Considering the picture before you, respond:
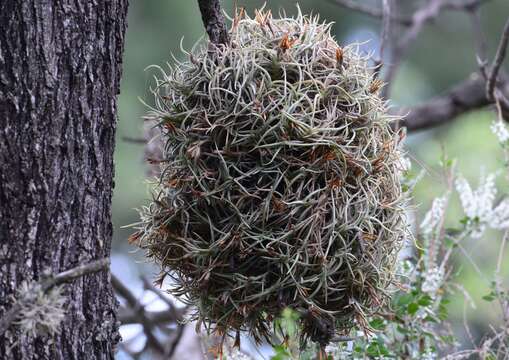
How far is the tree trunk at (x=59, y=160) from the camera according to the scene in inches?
54.3

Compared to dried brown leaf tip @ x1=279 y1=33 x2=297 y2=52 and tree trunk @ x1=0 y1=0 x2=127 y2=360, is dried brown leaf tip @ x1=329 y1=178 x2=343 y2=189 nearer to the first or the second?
dried brown leaf tip @ x1=279 y1=33 x2=297 y2=52

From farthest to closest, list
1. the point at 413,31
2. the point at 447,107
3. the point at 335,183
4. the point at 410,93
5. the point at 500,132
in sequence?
the point at 410,93 < the point at 413,31 < the point at 447,107 < the point at 500,132 < the point at 335,183

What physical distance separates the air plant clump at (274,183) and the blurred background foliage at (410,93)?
7.8 inches

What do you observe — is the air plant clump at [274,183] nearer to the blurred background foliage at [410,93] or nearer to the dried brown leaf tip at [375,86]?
the dried brown leaf tip at [375,86]

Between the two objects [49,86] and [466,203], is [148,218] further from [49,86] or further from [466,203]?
[466,203]

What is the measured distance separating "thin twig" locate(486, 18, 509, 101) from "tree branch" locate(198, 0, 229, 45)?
1.10 metres

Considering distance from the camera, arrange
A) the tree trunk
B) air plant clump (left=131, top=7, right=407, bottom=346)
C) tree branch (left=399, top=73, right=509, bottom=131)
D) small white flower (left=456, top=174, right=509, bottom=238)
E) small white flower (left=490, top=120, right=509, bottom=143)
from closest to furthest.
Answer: the tree trunk
air plant clump (left=131, top=7, right=407, bottom=346)
small white flower (left=490, top=120, right=509, bottom=143)
small white flower (left=456, top=174, right=509, bottom=238)
tree branch (left=399, top=73, right=509, bottom=131)

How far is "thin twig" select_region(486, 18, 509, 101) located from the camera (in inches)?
94.3

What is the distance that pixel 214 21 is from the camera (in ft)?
5.35

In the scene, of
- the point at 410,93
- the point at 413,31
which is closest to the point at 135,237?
the point at 413,31

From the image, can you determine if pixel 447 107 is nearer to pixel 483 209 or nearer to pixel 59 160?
pixel 483 209

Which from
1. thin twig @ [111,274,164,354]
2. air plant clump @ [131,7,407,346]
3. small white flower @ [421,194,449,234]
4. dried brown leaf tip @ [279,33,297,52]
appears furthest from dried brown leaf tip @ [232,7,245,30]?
thin twig @ [111,274,164,354]

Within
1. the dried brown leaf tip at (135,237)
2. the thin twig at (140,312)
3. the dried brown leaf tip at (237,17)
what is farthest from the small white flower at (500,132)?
the thin twig at (140,312)

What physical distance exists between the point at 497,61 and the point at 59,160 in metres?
1.53
